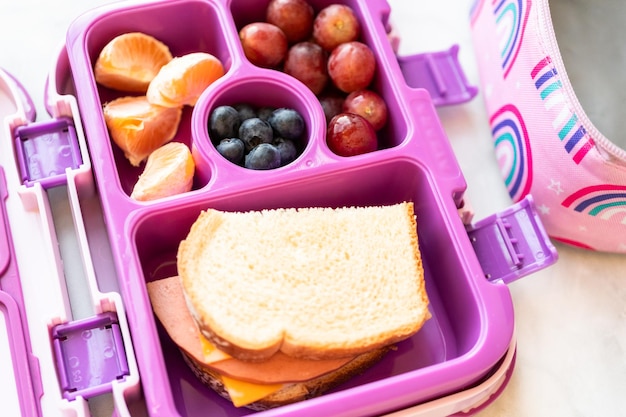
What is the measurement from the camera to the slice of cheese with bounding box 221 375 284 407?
0.88m

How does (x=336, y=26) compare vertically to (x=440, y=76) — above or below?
above

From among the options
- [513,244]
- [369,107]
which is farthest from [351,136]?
[513,244]

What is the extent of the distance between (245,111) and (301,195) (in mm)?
156

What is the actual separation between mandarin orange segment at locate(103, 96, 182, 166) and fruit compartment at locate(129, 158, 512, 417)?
0.14 m

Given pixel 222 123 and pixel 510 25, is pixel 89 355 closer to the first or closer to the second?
pixel 222 123

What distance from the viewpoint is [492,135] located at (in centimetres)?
122

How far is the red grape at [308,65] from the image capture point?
1.10 meters

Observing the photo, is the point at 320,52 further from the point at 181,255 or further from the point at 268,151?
the point at 181,255

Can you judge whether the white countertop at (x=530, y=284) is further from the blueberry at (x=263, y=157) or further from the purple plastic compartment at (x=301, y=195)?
the blueberry at (x=263, y=157)

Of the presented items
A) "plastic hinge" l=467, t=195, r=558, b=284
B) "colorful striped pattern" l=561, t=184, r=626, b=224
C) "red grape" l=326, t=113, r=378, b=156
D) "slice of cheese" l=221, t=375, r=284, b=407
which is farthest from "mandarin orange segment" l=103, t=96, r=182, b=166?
"colorful striped pattern" l=561, t=184, r=626, b=224

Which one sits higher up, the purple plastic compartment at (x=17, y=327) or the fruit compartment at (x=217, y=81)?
the fruit compartment at (x=217, y=81)

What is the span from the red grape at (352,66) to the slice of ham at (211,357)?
40 centimetres

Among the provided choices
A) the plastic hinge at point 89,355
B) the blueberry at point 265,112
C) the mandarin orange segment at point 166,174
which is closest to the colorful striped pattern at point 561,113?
the blueberry at point 265,112

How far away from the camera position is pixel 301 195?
3.34 ft
